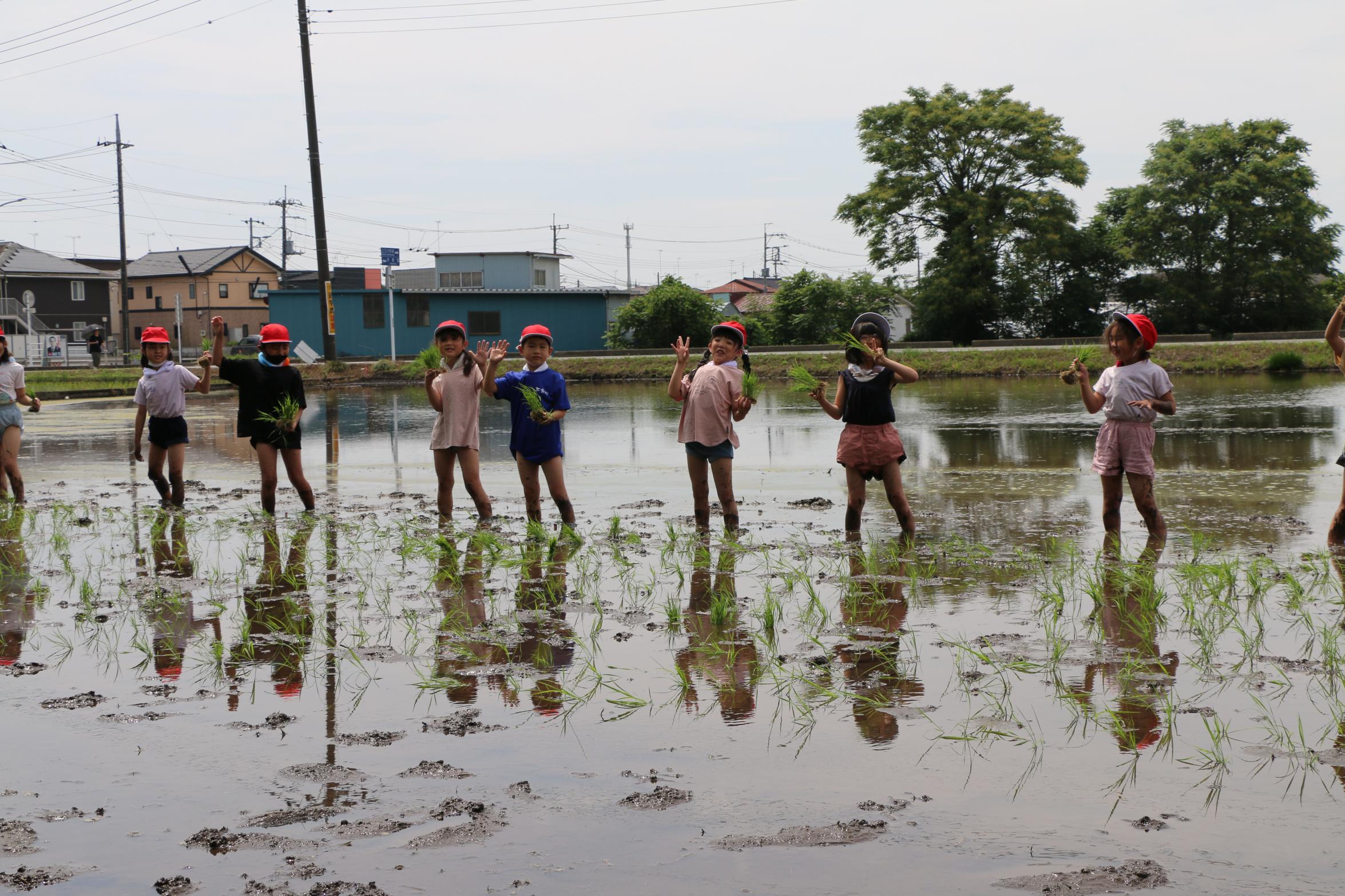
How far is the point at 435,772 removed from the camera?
13.8 ft

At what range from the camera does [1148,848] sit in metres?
3.53

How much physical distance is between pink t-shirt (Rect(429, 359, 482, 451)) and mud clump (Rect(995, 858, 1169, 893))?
692 centimetres

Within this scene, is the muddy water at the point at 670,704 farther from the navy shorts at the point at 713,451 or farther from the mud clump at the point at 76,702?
the navy shorts at the point at 713,451

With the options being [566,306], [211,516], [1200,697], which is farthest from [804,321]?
[1200,697]

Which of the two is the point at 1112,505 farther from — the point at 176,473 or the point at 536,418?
the point at 176,473

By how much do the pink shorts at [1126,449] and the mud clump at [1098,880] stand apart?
526 cm

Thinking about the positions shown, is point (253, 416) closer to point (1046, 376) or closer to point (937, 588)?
point (937, 588)

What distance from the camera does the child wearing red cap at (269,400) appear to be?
32.8 feet

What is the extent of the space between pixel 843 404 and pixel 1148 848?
5.58 meters

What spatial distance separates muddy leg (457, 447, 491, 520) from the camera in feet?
32.1

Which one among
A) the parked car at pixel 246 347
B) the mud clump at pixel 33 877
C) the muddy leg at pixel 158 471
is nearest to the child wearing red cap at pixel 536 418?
the muddy leg at pixel 158 471

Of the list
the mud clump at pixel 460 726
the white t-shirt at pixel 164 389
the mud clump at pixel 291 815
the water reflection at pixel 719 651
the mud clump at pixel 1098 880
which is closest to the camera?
the mud clump at pixel 1098 880

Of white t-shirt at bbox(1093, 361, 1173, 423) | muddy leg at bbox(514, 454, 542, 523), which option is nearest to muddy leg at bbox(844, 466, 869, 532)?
white t-shirt at bbox(1093, 361, 1173, 423)

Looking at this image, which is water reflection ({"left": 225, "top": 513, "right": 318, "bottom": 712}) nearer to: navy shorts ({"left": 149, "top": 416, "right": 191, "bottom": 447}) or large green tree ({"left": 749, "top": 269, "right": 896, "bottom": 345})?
navy shorts ({"left": 149, "top": 416, "right": 191, "bottom": 447})
